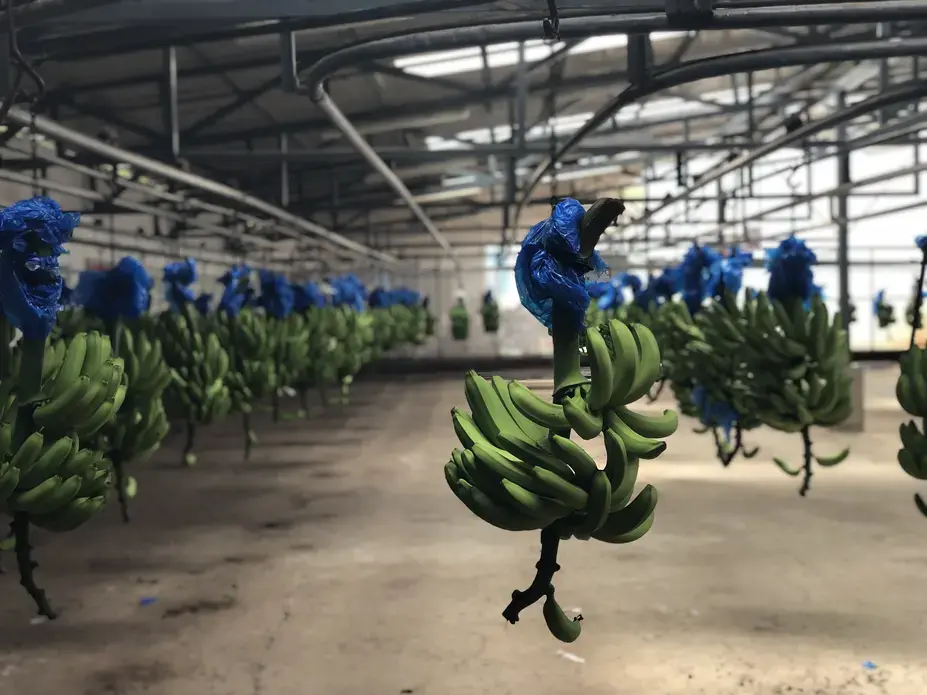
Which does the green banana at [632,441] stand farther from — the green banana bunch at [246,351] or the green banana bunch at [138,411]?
the green banana bunch at [246,351]

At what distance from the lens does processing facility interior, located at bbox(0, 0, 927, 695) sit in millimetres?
1854

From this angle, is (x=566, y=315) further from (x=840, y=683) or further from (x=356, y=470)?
(x=356, y=470)

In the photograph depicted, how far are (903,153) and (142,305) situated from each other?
1259 cm

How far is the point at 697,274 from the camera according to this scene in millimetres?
5930

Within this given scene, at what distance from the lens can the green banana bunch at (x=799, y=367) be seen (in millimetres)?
4578

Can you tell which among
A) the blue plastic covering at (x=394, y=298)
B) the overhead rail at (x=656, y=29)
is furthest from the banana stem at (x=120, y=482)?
the blue plastic covering at (x=394, y=298)

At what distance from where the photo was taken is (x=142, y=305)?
437 centimetres

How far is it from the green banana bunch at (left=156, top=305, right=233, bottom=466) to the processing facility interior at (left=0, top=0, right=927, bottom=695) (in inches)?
0.9

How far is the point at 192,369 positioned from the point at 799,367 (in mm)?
3759

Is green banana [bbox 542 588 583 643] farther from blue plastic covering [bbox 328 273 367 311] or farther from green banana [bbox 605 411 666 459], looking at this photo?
blue plastic covering [bbox 328 273 367 311]

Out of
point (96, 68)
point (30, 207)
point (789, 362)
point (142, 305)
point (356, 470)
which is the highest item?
point (96, 68)

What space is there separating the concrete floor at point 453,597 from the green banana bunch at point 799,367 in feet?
2.25

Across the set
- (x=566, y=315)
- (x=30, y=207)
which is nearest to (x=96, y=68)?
(x=30, y=207)

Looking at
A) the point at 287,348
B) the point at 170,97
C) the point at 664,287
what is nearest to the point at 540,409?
the point at 170,97
